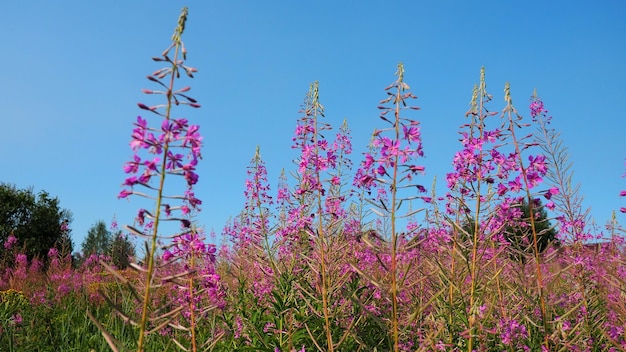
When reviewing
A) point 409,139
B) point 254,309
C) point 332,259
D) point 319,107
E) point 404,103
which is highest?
point 319,107

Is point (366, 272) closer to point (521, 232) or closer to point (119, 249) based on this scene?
point (521, 232)

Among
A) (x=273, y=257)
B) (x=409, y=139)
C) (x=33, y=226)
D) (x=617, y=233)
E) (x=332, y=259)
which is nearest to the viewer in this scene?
(x=409, y=139)

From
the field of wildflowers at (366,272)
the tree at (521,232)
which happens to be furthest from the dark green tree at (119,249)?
the tree at (521,232)

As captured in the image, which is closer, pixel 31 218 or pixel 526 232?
pixel 526 232

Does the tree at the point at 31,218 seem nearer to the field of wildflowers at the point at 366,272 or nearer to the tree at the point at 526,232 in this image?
the field of wildflowers at the point at 366,272

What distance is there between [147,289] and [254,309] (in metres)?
3.90

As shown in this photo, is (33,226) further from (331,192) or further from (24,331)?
(331,192)

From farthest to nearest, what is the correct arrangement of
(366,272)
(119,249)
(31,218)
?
(31,218) → (119,249) → (366,272)

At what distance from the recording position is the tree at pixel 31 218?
22.0 m

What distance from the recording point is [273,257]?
6418 millimetres

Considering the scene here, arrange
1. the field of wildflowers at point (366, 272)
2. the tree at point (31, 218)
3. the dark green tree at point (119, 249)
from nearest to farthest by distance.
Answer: the field of wildflowers at point (366, 272) < the dark green tree at point (119, 249) < the tree at point (31, 218)

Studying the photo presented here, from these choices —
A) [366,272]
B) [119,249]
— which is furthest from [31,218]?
[366,272]

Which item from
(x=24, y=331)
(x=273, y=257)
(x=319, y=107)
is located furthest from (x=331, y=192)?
(x=24, y=331)

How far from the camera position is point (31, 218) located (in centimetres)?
2266
